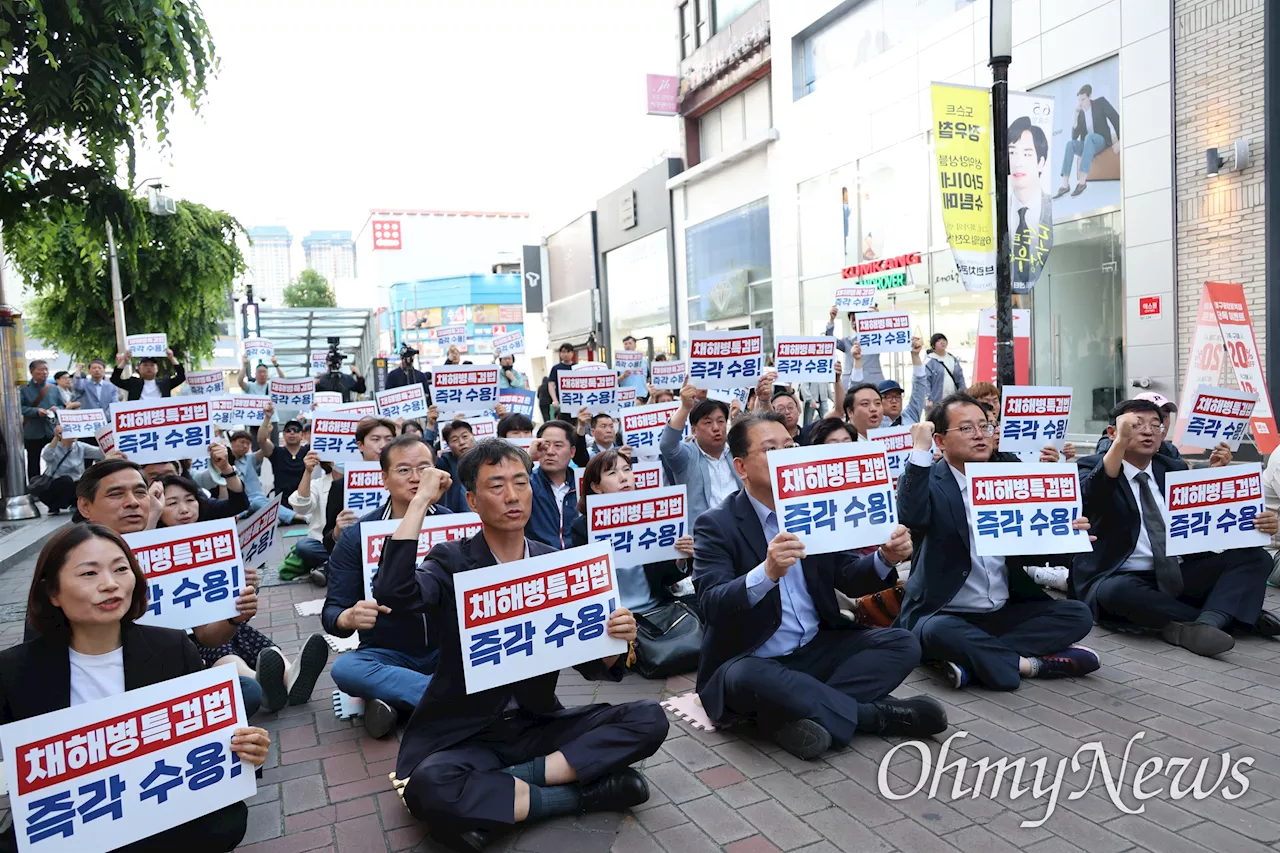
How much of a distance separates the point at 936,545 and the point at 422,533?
2.73 meters

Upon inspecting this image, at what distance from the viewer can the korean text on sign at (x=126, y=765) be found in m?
2.55

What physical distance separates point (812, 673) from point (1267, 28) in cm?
1050

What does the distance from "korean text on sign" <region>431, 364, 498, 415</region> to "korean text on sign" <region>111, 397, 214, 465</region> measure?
314 centimetres

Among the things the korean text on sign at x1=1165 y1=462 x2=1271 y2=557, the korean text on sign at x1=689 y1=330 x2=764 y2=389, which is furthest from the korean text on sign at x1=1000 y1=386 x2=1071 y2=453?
the korean text on sign at x1=689 y1=330 x2=764 y2=389

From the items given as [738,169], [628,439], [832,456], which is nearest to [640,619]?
[832,456]

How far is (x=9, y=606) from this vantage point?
24.3 feet

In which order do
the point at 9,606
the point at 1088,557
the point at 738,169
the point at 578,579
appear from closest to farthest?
the point at 578,579 → the point at 1088,557 → the point at 9,606 → the point at 738,169

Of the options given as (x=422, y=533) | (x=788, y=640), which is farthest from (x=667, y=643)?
(x=422, y=533)

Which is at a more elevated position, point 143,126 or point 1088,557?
point 143,126

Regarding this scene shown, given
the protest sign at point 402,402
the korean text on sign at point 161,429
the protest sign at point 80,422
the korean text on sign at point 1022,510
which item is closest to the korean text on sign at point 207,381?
the protest sign at point 80,422

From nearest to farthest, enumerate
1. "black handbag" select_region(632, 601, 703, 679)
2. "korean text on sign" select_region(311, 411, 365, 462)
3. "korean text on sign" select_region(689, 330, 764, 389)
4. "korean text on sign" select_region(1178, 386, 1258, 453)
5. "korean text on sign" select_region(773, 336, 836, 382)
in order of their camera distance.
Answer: "black handbag" select_region(632, 601, 703, 679)
"korean text on sign" select_region(1178, 386, 1258, 453)
"korean text on sign" select_region(311, 411, 365, 462)
"korean text on sign" select_region(689, 330, 764, 389)
"korean text on sign" select_region(773, 336, 836, 382)

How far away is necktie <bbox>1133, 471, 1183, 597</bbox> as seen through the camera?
5.36 m

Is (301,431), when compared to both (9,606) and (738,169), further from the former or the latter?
(738,169)

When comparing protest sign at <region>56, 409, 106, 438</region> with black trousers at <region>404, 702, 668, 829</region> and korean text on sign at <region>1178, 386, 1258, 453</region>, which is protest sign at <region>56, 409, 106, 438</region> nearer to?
black trousers at <region>404, 702, 668, 829</region>
